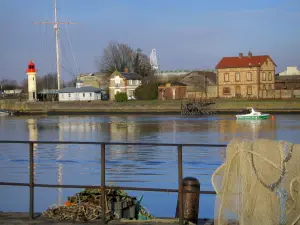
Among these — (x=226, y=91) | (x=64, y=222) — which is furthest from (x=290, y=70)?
(x=64, y=222)

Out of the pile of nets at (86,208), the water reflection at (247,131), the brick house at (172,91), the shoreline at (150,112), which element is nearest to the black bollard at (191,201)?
the pile of nets at (86,208)

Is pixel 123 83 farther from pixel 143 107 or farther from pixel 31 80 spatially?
pixel 31 80

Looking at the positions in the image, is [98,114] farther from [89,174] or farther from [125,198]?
[125,198]

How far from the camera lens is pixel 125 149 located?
38562 millimetres

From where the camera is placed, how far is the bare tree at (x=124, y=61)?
468 feet

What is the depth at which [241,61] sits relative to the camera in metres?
106

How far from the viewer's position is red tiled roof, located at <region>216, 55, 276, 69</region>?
345 ft

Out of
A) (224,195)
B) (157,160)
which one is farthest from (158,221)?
(157,160)

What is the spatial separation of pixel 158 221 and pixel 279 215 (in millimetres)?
2325

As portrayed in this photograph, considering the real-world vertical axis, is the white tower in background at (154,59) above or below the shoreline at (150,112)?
above

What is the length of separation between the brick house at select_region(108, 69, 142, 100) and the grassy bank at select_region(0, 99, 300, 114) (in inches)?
288

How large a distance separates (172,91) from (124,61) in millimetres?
35658

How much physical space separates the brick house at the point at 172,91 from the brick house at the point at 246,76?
9.21 meters

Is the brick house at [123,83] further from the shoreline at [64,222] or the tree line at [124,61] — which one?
the shoreline at [64,222]
